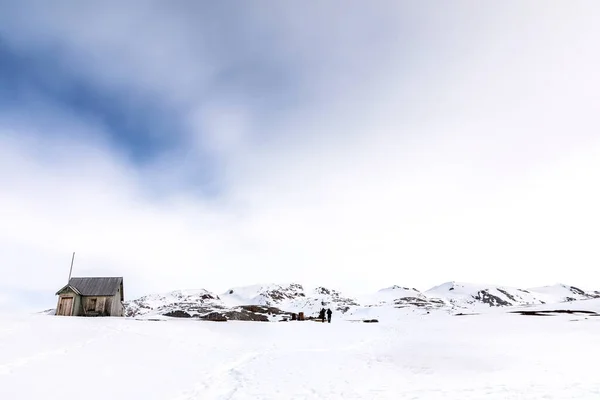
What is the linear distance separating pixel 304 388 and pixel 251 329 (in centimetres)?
2202

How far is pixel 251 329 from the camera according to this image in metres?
33.3

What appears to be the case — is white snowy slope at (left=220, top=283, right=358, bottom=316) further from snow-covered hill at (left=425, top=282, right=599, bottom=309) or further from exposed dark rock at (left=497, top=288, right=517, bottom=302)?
exposed dark rock at (left=497, top=288, right=517, bottom=302)

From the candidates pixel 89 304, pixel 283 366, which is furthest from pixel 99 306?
pixel 283 366

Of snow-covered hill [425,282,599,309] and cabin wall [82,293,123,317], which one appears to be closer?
cabin wall [82,293,123,317]

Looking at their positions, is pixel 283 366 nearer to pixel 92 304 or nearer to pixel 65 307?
pixel 92 304

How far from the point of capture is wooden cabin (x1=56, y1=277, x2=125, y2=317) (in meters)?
45.3

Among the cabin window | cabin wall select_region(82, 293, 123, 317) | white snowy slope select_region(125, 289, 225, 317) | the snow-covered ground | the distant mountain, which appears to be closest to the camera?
the snow-covered ground

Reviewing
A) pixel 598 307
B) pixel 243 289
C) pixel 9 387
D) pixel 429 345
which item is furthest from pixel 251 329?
pixel 243 289

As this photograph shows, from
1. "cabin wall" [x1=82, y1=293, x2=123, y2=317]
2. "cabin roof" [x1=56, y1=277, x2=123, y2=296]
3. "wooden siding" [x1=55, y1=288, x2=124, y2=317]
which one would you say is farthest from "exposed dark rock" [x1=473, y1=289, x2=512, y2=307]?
"wooden siding" [x1=55, y1=288, x2=124, y2=317]

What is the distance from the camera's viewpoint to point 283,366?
17.0 m

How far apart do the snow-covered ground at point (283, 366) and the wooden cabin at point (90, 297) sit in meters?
24.2

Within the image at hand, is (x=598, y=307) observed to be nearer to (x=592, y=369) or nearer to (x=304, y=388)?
(x=592, y=369)

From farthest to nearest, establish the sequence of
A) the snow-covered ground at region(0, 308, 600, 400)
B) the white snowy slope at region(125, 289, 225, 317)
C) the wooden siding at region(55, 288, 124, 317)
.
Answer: the white snowy slope at region(125, 289, 225, 317), the wooden siding at region(55, 288, 124, 317), the snow-covered ground at region(0, 308, 600, 400)

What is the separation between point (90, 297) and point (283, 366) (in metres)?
39.5
